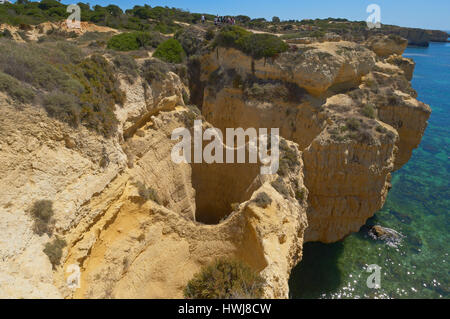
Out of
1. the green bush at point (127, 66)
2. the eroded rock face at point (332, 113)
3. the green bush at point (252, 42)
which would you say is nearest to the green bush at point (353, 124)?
the eroded rock face at point (332, 113)

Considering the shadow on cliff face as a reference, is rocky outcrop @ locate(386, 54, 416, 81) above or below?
above

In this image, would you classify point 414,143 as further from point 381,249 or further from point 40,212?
point 40,212

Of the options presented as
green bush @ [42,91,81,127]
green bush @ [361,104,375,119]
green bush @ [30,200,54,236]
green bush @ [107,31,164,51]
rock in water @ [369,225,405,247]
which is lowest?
rock in water @ [369,225,405,247]

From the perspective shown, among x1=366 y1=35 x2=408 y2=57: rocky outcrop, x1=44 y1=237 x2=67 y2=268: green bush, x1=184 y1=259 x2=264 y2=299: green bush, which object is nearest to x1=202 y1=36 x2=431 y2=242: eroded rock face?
x1=366 y1=35 x2=408 y2=57: rocky outcrop

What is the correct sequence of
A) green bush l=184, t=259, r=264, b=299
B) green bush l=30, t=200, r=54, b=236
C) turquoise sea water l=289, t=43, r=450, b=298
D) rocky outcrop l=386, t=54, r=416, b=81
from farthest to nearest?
rocky outcrop l=386, t=54, r=416, b=81 < turquoise sea water l=289, t=43, r=450, b=298 < green bush l=184, t=259, r=264, b=299 < green bush l=30, t=200, r=54, b=236

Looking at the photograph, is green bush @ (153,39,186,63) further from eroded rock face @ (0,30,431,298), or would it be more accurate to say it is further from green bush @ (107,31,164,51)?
eroded rock face @ (0,30,431,298)

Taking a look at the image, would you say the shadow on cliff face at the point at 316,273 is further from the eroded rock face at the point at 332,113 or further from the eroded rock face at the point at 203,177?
the eroded rock face at the point at 203,177

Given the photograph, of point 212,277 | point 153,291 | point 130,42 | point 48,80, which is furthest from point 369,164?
point 130,42

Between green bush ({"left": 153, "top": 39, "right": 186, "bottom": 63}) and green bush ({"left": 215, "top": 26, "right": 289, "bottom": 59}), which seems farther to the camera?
green bush ({"left": 153, "top": 39, "right": 186, "bottom": 63})
